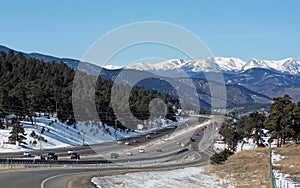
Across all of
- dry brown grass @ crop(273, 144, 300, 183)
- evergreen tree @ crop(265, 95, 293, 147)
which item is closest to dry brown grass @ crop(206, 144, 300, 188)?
dry brown grass @ crop(273, 144, 300, 183)

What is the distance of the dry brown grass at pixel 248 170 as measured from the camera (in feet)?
150

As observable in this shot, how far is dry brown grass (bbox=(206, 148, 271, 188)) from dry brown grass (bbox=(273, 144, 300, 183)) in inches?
71.6

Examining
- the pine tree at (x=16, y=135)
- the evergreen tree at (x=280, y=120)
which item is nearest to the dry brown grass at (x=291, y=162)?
the evergreen tree at (x=280, y=120)

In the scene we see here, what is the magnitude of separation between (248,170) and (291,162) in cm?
941

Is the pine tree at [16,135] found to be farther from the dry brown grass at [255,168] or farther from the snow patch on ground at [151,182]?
the snow patch on ground at [151,182]

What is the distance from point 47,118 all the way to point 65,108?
5949mm

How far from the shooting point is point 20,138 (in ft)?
339

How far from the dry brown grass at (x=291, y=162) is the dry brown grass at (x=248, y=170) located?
1.82 meters

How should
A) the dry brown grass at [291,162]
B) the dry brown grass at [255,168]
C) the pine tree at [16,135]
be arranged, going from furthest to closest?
the pine tree at [16,135] → the dry brown grass at [291,162] → the dry brown grass at [255,168]

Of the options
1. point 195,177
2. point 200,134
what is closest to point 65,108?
point 200,134

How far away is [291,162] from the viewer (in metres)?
62.9

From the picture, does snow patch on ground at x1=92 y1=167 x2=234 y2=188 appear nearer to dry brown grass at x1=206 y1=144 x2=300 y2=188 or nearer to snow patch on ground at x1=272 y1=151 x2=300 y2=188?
dry brown grass at x1=206 y1=144 x2=300 y2=188

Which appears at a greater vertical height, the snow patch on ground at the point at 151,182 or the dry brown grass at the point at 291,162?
the dry brown grass at the point at 291,162

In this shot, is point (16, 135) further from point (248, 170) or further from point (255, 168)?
point (248, 170)
